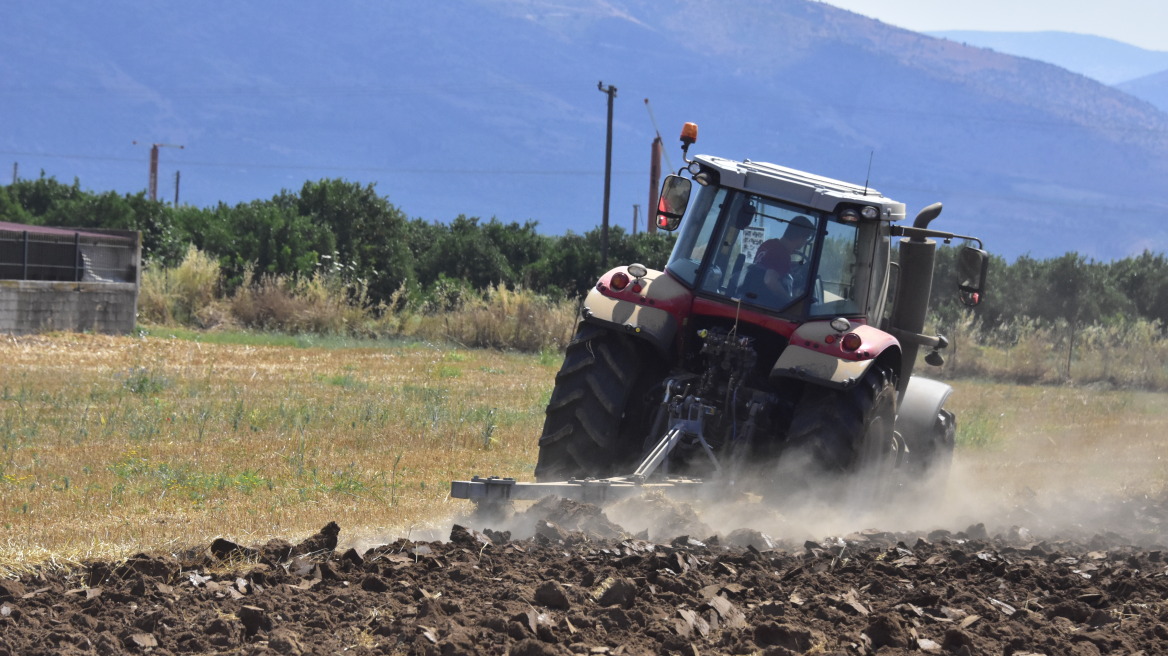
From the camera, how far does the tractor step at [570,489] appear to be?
6734mm

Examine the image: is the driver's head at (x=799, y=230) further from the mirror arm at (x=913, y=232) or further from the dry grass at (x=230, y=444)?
the dry grass at (x=230, y=444)

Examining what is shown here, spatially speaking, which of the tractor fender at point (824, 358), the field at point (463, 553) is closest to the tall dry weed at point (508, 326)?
the field at point (463, 553)

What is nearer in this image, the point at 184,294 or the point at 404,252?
the point at 184,294

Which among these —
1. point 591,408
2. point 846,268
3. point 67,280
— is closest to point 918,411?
point 846,268

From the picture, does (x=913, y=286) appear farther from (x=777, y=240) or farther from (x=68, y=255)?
(x=68, y=255)

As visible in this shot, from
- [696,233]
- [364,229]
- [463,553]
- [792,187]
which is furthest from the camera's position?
[364,229]

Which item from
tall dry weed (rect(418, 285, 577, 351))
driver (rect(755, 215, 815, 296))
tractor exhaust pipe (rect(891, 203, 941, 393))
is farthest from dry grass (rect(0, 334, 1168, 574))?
tall dry weed (rect(418, 285, 577, 351))

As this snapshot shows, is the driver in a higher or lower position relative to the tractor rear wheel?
higher

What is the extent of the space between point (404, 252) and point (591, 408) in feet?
77.7

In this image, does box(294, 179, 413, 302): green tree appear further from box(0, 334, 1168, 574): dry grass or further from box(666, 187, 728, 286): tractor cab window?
box(666, 187, 728, 286): tractor cab window

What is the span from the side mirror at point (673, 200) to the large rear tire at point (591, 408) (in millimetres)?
914

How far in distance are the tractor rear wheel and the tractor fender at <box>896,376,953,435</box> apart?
203 centimetres

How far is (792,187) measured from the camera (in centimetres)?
833

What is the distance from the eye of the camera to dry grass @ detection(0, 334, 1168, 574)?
784cm
